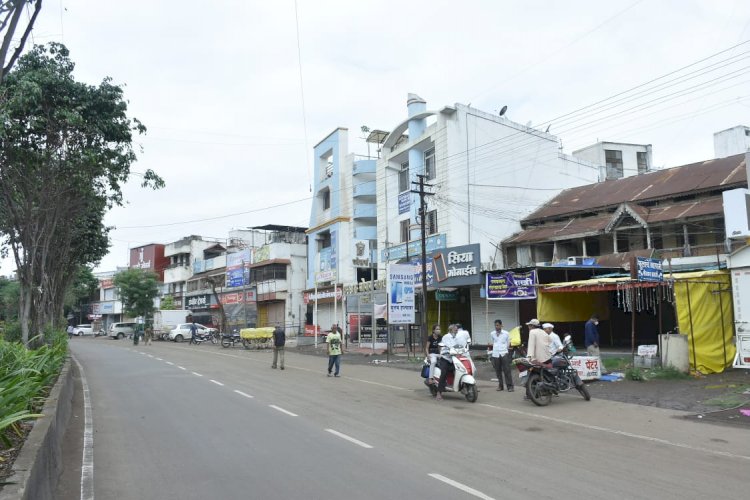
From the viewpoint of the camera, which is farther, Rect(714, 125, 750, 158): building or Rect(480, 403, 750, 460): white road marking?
Rect(714, 125, 750, 158): building

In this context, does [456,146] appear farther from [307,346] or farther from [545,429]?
[545,429]

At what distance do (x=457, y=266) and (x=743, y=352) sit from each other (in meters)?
14.1

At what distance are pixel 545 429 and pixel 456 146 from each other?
990 inches

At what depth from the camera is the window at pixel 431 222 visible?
112 feet

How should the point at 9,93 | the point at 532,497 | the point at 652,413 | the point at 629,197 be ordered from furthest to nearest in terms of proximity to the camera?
the point at 629,197, the point at 9,93, the point at 652,413, the point at 532,497

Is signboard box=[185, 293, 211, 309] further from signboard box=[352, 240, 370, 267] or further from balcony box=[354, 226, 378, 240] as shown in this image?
balcony box=[354, 226, 378, 240]

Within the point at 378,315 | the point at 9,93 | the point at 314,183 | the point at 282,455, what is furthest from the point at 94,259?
the point at 282,455

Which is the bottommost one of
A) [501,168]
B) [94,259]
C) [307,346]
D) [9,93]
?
[307,346]

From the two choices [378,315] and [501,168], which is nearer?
[378,315]

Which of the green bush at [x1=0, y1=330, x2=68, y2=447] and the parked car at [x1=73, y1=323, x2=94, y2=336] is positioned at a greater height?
the green bush at [x1=0, y1=330, x2=68, y2=447]

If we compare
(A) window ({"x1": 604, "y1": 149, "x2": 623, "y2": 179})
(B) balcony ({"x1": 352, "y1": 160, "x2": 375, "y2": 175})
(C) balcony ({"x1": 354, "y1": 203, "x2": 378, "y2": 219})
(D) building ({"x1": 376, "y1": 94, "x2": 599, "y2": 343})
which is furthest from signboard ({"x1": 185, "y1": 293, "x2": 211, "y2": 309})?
(A) window ({"x1": 604, "y1": 149, "x2": 623, "y2": 179})

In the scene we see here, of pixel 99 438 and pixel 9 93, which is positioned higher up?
pixel 9 93

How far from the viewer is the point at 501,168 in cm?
3456

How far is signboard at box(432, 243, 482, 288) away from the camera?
2720 centimetres
